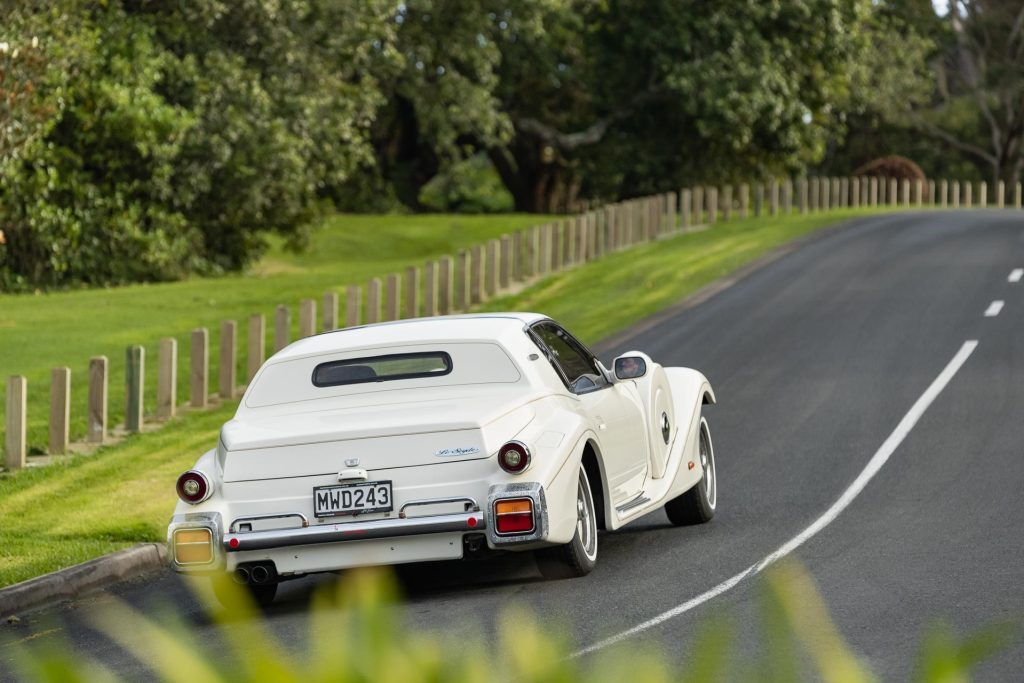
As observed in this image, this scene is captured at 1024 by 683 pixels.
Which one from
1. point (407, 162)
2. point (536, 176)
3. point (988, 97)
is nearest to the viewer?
point (536, 176)

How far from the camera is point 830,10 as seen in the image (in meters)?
43.2

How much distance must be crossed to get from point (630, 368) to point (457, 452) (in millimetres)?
1928

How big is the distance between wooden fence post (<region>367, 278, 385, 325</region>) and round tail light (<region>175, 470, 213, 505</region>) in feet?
43.2

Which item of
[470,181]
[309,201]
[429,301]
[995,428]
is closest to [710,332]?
[429,301]

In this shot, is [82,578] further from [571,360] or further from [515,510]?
[571,360]

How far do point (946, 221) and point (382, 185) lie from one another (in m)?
20.0

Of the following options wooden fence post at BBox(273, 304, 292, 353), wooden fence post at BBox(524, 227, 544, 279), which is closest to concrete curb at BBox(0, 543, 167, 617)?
wooden fence post at BBox(273, 304, 292, 353)

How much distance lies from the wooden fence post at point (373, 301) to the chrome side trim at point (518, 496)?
44.3 feet

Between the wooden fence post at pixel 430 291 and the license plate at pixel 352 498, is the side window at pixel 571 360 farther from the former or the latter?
the wooden fence post at pixel 430 291

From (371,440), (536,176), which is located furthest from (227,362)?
(536,176)

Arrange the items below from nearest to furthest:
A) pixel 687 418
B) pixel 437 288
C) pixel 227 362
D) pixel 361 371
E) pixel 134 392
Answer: pixel 361 371 < pixel 687 418 < pixel 134 392 < pixel 227 362 < pixel 437 288

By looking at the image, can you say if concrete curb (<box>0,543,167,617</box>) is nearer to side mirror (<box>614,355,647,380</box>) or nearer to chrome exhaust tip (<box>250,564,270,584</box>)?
chrome exhaust tip (<box>250,564,270,584</box>)

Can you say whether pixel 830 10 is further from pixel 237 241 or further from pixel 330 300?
pixel 330 300

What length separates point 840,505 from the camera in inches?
444
